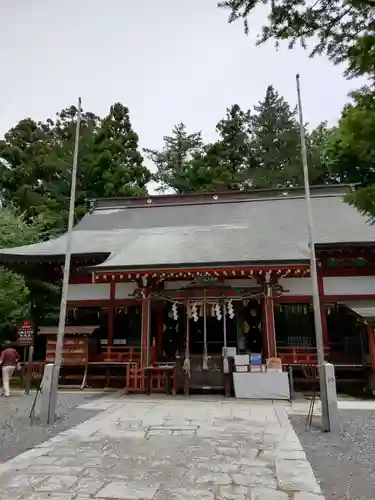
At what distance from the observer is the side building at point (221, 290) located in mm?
9875

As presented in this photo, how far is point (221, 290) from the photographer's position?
10164mm

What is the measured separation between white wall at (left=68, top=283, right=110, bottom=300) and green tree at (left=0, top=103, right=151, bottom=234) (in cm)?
896

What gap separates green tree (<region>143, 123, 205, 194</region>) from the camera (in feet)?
103

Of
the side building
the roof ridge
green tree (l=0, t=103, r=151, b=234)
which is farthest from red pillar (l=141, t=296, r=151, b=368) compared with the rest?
green tree (l=0, t=103, r=151, b=234)

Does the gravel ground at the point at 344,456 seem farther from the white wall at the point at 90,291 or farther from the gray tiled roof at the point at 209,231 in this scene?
the white wall at the point at 90,291

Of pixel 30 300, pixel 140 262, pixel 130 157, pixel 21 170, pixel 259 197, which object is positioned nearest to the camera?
pixel 140 262

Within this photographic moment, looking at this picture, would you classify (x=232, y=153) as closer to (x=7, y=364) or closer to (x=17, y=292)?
(x=17, y=292)

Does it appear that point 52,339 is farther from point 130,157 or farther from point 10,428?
point 130,157

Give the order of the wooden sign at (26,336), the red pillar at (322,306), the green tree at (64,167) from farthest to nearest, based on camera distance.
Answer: the green tree at (64,167) < the wooden sign at (26,336) < the red pillar at (322,306)

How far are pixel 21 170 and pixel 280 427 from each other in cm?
2272

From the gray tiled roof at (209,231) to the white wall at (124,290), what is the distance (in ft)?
3.65

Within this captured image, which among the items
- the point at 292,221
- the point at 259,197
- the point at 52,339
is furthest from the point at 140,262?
the point at 259,197

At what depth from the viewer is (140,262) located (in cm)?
1021

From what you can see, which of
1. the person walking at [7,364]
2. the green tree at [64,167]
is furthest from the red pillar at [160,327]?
the green tree at [64,167]
